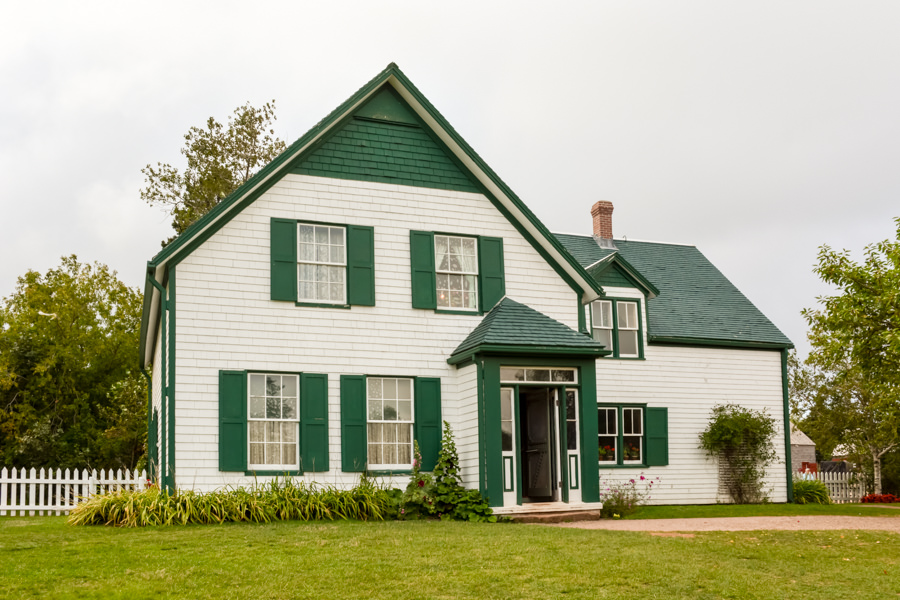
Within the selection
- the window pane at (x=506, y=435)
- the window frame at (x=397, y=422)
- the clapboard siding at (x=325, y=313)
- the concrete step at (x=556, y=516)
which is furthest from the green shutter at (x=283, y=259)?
the concrete step at (x=556, y=516)

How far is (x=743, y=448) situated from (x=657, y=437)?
89.5 inches

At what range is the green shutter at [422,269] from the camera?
56.1 feet

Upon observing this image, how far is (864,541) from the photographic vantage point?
40.5ft

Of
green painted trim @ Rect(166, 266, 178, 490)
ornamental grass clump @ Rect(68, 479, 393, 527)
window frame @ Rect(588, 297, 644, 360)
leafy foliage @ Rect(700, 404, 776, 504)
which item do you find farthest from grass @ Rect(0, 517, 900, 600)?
window frame @ Rect(588, 297, 644, 360)

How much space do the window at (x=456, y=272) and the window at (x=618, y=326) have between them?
4.68 meters

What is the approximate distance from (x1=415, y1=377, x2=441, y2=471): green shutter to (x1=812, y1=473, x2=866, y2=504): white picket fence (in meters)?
15.8

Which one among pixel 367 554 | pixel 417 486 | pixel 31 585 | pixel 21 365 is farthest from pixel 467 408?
pixel 21 365

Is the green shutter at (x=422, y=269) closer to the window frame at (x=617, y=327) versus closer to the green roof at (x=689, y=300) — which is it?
the window frame at (x=617, y=327)

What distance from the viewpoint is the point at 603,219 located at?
82.7ft

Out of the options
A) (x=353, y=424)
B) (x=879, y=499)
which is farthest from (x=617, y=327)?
(x=879, y=499)

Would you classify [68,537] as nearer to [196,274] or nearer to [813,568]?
[196,274]

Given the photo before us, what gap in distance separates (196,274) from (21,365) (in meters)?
24.2

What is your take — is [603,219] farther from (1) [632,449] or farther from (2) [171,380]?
(2) [171,380]

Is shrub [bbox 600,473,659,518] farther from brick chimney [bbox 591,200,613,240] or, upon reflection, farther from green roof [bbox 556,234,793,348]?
brick chimney [bbox 591,200,613,240]
